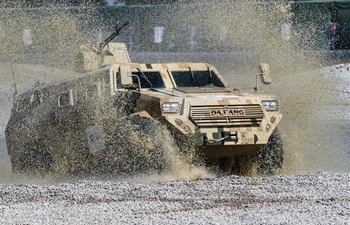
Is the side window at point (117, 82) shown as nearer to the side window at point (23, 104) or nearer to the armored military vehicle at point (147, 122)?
the armored military vehicle at point (147, 122)

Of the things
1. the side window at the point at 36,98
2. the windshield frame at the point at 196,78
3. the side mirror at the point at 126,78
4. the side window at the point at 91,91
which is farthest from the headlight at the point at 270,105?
the side window at the point at 36,98

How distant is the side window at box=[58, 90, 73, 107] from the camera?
12804 mm

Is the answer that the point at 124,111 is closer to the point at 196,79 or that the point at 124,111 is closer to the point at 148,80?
the point at 148,80

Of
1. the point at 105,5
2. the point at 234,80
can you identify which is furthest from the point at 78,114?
the point at 105,5

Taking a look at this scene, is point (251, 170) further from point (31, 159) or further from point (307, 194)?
point (31, 159)

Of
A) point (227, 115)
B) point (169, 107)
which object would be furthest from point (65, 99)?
point (227, 115)

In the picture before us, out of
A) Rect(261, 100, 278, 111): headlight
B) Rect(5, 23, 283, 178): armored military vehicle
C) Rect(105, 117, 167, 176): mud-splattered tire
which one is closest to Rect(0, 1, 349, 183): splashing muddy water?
Rect(105, 117, 167, 176): mud-splattered tire

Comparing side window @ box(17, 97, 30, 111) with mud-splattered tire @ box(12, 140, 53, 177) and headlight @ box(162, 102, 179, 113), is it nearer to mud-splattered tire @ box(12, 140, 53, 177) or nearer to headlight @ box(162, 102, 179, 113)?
mud-splattered tire @ box(12, 140, 53, 177)

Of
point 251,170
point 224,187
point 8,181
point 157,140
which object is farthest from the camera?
point 8,181

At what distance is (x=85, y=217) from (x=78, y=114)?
424 cm

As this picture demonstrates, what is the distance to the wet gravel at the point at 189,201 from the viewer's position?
8.24 meters

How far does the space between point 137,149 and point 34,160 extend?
3.02 m

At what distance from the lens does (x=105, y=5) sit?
31922mm

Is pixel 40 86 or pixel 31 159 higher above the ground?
pixel 40 86
